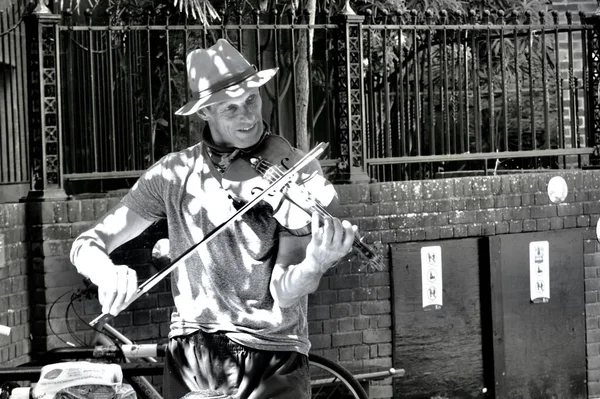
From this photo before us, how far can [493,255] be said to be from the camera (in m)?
9.58

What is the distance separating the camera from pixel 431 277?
30.7 feet

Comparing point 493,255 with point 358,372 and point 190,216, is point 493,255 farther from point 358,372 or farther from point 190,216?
point 190,216

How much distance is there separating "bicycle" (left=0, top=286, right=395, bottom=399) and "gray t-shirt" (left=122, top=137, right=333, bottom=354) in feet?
2.45

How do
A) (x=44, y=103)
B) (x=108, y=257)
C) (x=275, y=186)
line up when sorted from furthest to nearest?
(x=44, y=103) < (x=108, y=257) < (x=275, y=186)

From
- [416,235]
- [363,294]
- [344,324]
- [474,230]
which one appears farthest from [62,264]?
[474,230]

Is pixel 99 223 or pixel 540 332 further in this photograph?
pixel 540 332

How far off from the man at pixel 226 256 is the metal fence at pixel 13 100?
16.5 feet

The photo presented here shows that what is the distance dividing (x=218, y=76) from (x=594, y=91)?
6.85 meters

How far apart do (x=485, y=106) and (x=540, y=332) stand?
4.53 meters

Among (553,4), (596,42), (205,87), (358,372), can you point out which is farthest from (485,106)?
(205,87)

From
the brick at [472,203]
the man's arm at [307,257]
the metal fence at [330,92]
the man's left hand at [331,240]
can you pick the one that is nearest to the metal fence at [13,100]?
the metal fence at [330,92]

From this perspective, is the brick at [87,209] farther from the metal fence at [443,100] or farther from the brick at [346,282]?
the metal fence at [443,100]

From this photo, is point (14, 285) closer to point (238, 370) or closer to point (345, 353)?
point (345, 353)

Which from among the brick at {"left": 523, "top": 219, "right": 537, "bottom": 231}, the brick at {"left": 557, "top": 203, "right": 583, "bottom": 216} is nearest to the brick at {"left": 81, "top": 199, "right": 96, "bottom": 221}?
the brick at {"left": 523, "top": 219, "right": 537, "bottom": 231}
